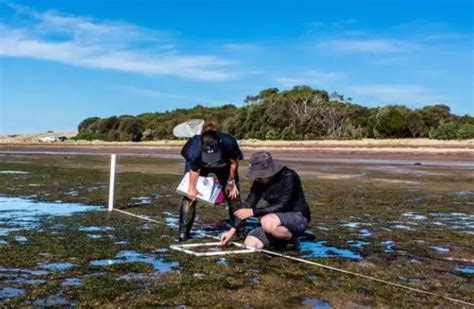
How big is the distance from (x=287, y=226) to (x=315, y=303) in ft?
7.69

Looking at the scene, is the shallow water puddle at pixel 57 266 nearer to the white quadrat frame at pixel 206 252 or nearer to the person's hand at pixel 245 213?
the white quadrat frame at pixel 206 252

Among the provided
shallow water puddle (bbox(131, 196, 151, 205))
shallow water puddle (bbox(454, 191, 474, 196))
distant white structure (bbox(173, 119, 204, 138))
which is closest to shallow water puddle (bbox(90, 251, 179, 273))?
distant white structure (bbox(173, 119, 204, 138))

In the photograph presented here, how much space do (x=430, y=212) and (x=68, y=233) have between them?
7625 millimetres

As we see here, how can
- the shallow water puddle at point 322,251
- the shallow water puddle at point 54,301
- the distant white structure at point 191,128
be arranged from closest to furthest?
1. the shallow water puddle at point 54,301
2. the shallow water puddle at point 322,251
3. the distant white structure at point 191,128

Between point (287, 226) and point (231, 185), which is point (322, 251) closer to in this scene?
point (287, 226)

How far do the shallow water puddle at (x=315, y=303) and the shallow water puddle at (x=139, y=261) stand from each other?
6.52 ft

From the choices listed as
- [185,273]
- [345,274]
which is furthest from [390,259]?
[185,273]

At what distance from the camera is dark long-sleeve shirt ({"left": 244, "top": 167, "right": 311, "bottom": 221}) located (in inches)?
323

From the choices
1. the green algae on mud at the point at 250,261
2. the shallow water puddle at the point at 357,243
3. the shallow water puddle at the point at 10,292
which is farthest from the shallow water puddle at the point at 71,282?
the shallow water puddle at the point at 357,243

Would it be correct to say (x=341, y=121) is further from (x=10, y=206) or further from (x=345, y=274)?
(x=345, y=274)

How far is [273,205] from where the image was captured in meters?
8.30

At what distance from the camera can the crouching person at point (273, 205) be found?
26.3 feet

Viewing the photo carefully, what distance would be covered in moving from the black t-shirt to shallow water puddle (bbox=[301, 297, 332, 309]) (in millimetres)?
3399

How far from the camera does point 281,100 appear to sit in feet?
243
